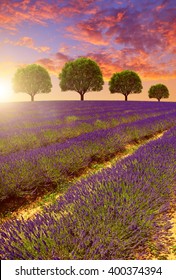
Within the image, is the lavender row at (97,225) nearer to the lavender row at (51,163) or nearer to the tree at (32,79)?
the lavender row at (51,163)

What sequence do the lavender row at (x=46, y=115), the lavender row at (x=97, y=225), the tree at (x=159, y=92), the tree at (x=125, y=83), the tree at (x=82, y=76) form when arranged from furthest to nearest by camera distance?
the tree at (x=159, y=92)
the tree at (x=125, y=83)
the tree at (x=82, y=76)
the lavender row at (x=46, y=115)
the lavender row at (x=97, y=225)

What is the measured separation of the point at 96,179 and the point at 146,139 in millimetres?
6456

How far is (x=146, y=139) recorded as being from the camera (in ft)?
29.2

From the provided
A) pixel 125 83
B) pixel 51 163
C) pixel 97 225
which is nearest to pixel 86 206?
pixel 97 225

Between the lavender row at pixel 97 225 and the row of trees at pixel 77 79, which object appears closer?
the lavender row at pixel 97 225

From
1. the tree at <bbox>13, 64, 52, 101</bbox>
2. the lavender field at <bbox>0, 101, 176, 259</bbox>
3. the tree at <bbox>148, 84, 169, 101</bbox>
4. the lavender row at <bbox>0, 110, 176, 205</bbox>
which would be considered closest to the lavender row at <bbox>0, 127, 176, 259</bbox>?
the lavender field at <bbox>0, 101, 176, 259</bbox>

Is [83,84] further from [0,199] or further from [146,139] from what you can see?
[0,199]

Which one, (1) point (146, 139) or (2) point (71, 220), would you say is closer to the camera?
(2) point (71, 220)

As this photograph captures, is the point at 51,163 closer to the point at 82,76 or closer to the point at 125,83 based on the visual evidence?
the point at 82,76

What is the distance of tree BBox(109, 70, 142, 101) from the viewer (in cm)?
4691

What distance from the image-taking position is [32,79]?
40750 millimetres

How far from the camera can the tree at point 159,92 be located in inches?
2506

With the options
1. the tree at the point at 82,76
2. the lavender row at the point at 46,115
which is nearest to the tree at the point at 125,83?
the tree at the point at 82,76
